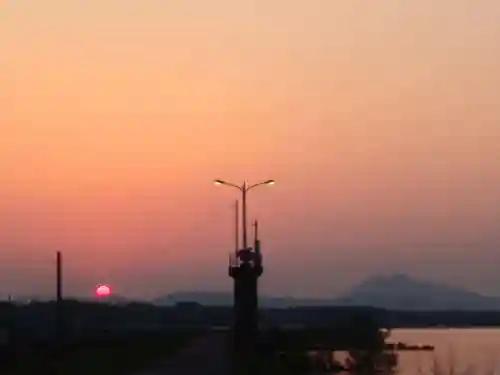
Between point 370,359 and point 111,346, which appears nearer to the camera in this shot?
point 111,346

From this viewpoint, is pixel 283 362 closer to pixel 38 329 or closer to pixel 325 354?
pixel 325 354

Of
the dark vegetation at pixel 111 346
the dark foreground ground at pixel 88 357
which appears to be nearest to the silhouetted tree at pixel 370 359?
the dark vegetation at pixel 111 346

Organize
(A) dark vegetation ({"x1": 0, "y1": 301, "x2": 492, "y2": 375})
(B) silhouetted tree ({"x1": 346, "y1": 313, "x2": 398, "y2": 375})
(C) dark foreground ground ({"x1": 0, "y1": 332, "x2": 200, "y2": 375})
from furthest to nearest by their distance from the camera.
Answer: (B) silhouetted tree ({"x1": 346, "y1": 313, "x2": 398, "y2": 375}) → (A) dark vegetation ({"x1": 0, "y1": 301, "x2": 492, "y2": 375}) → (C) dark foreground ground ({"x1": 0, "y1": 332, "x2": 200, "y2": 375})

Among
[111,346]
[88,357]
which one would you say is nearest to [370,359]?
[111,346]

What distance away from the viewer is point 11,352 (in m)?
62.5

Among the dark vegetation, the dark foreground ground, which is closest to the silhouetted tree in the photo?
the dark vegetation

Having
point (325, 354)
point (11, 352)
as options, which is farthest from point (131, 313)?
point (11, 352)

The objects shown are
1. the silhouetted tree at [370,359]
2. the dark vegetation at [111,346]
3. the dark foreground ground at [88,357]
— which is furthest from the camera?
the silhouetted tree at [370,359]

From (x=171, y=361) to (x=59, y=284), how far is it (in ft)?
33.5

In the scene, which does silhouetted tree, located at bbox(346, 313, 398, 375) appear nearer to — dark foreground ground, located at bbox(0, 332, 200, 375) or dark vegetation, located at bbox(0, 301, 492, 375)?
dark vegetation, located at bbox(0, 301, 492, 375)

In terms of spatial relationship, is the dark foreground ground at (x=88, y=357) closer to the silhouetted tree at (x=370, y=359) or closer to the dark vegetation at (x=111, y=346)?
the dark vegetation at (x=111, y=346)

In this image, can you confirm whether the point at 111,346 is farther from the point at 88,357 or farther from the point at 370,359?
the point at 370,359

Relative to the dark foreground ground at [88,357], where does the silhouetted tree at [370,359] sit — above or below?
below

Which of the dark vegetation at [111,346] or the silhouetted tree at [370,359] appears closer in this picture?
the dark vegetation at [111,346]
